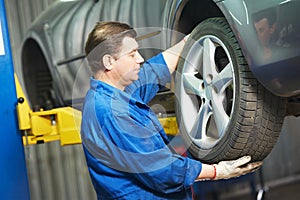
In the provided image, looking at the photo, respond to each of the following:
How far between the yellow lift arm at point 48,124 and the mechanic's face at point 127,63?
0.57m

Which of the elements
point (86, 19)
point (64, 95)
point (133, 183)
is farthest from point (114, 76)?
point (64, 95)

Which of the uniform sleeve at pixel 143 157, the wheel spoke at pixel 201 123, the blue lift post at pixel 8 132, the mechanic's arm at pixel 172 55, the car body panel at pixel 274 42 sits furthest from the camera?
the blue lift post at pixel 8 132

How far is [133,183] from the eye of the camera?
1.60 m

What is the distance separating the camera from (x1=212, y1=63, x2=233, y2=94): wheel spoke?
1546 mm

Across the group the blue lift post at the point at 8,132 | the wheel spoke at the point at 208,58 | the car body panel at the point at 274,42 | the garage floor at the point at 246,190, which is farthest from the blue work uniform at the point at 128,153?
the garage floor at the point at 246,190

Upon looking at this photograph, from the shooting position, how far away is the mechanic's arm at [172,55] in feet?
6.07

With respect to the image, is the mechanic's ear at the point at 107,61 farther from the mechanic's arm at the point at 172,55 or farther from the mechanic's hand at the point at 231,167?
the mechanic's hand at the point at 231,167

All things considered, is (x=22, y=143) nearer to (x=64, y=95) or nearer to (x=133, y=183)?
(x=64, y=95)

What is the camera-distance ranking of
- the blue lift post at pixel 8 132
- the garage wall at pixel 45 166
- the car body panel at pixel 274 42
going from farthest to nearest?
the garage wall at pixel 45 166 < the blue lift post at pixel 8 132 < the car body panel at pixel 274 42

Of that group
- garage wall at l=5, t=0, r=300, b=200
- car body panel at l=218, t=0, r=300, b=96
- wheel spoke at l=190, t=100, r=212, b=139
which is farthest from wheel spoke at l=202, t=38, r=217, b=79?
garage wall at l=5, t=0, r=300, b=200

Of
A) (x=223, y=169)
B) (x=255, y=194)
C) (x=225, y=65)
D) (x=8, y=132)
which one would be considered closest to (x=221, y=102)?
(x=225, y=65)

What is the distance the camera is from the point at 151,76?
72.2 inches

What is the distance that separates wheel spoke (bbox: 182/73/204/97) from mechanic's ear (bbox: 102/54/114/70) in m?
0.36

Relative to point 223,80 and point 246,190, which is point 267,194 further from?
point 223,80
